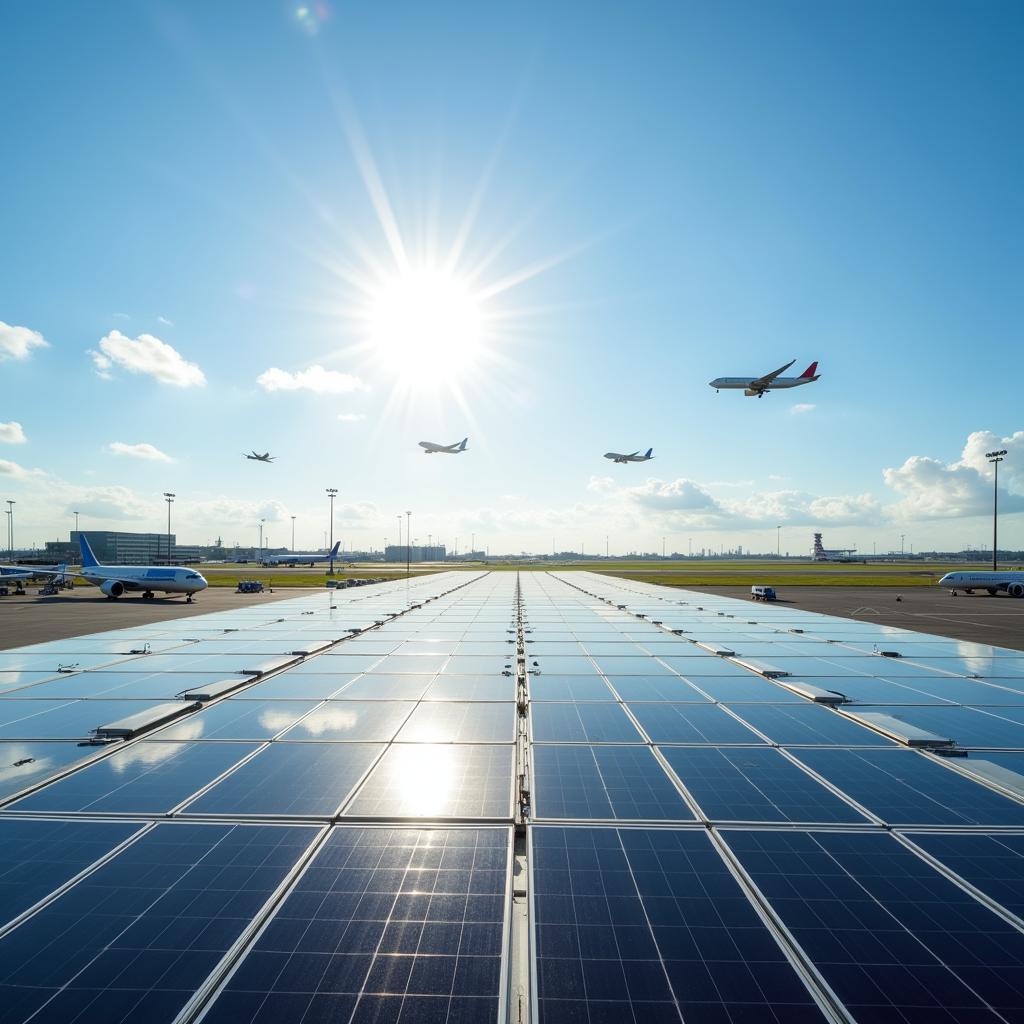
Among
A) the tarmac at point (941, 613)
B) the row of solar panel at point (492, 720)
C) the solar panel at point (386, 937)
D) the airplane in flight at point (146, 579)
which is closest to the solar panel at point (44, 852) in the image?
the solar panel at point (386, 937)

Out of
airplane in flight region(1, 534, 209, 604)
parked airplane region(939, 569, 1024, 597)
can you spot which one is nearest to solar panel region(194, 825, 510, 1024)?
airplane in flight region(1, 534, 209, 604)

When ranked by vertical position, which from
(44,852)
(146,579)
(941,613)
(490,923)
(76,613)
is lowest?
(76,613)

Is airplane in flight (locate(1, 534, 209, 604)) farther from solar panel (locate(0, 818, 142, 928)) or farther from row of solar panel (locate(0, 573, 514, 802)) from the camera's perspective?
solar panel (locate(0, 818, 142, 928))

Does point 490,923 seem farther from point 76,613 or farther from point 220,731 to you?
point 76,613

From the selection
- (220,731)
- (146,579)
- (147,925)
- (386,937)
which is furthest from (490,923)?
(146,579)

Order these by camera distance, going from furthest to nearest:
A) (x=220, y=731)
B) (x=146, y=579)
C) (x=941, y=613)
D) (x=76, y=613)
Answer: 1. (x=146, y=579)
2. (x=941, y=613)
3. (x=76, y=613)
4. (x=220, y=731)

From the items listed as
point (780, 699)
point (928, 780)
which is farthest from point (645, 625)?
point (928, 780)

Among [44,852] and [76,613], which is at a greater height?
[44,852]
